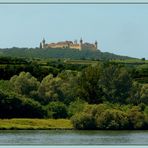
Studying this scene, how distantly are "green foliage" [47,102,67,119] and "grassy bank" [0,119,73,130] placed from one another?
0.21m

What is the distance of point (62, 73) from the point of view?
19.6 metres

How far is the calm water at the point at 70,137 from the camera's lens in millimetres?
15238

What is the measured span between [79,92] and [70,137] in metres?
2.84

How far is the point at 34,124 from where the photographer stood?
1802 cm

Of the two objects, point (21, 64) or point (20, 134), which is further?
point (21, 64)

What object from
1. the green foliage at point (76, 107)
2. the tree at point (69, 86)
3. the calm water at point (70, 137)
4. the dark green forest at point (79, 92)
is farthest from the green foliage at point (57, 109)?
the calm water at point (70, 137)

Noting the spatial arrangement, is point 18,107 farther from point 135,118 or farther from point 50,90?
point 135,118

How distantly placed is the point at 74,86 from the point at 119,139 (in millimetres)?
3266

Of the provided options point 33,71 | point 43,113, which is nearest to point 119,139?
point 43,113

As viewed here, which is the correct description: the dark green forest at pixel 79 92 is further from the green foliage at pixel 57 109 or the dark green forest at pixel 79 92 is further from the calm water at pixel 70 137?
the calm water at pixel 70 137

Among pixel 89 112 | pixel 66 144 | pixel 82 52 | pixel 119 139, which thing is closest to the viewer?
pixel 66 144

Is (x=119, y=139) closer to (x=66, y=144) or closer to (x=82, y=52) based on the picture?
(x=66, y=144)

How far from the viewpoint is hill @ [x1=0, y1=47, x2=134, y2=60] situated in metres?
18.8

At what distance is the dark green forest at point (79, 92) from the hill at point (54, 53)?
0.18 meters
